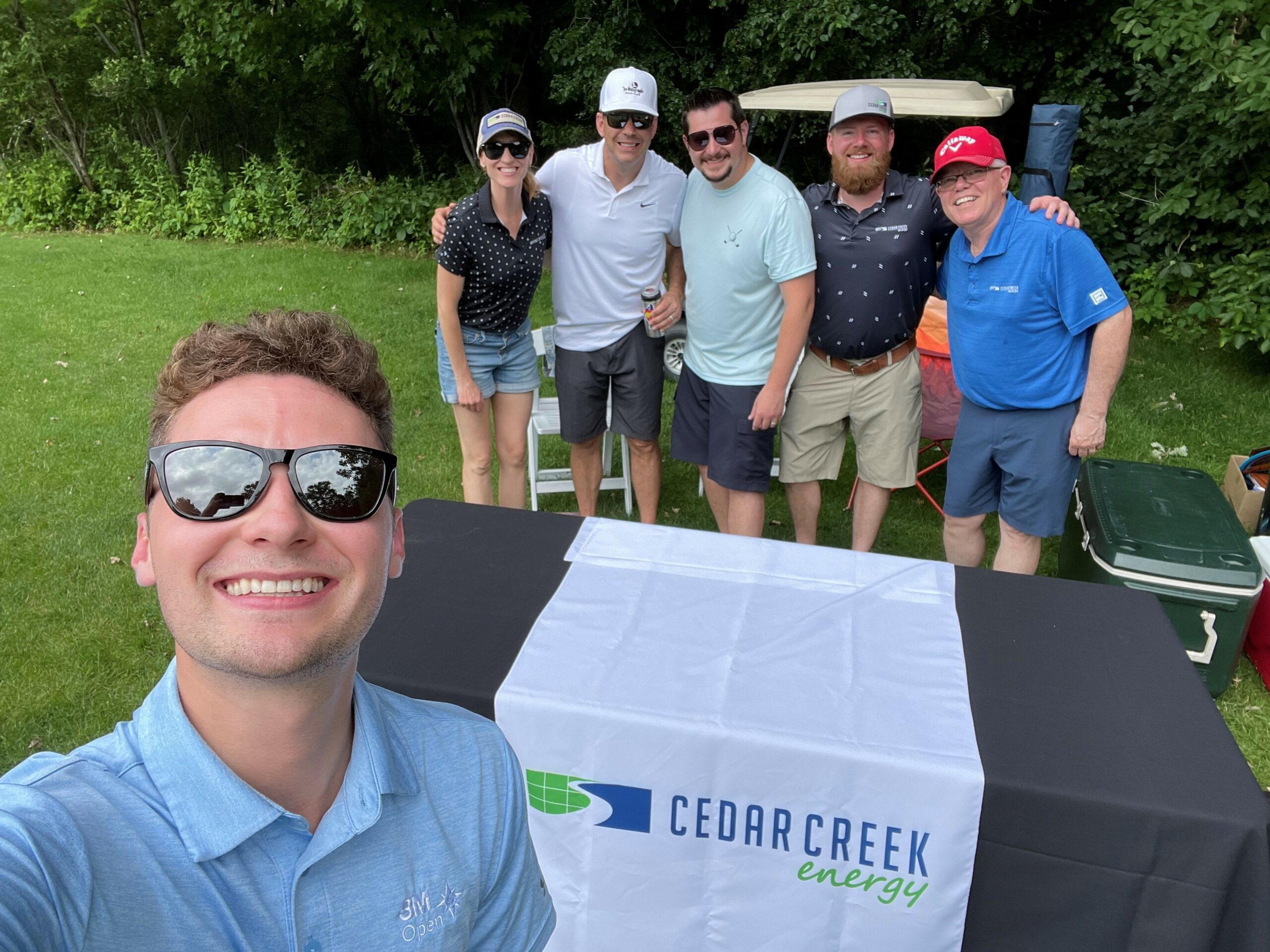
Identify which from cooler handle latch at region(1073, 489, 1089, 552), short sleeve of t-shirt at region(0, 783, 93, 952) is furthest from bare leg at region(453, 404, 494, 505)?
short sleeve of t-shirt at region(0, 783, 93, 952)

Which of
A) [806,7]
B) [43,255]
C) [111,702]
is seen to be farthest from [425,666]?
[43,255]

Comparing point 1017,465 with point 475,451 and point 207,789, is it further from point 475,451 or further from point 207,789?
point 207,789

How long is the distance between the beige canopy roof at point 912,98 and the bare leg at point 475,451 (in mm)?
3702

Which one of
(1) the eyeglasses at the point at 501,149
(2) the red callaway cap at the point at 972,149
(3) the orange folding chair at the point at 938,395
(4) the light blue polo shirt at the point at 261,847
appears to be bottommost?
(3) the orange folding chair at the point at 938,395

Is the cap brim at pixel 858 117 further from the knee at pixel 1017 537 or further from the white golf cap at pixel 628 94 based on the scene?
the knee at pixel 1017 537

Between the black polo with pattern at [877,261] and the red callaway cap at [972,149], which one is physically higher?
the red callaway cap at [972,149]

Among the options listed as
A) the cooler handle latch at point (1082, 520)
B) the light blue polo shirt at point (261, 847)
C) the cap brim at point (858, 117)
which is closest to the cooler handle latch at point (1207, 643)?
the cooler handle latch at point (1082, 520)

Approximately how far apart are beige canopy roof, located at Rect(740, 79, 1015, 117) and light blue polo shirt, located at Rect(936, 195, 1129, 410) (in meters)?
3.39

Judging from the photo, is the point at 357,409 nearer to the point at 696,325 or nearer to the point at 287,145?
the point at 696,325

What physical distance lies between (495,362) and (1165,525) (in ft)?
9.16

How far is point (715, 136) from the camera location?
3633 millimetres

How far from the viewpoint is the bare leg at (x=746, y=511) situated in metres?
4.17

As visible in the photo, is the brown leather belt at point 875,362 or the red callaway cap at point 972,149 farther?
the brown leather belt at point 875,362

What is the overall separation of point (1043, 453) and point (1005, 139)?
9.56 meters
